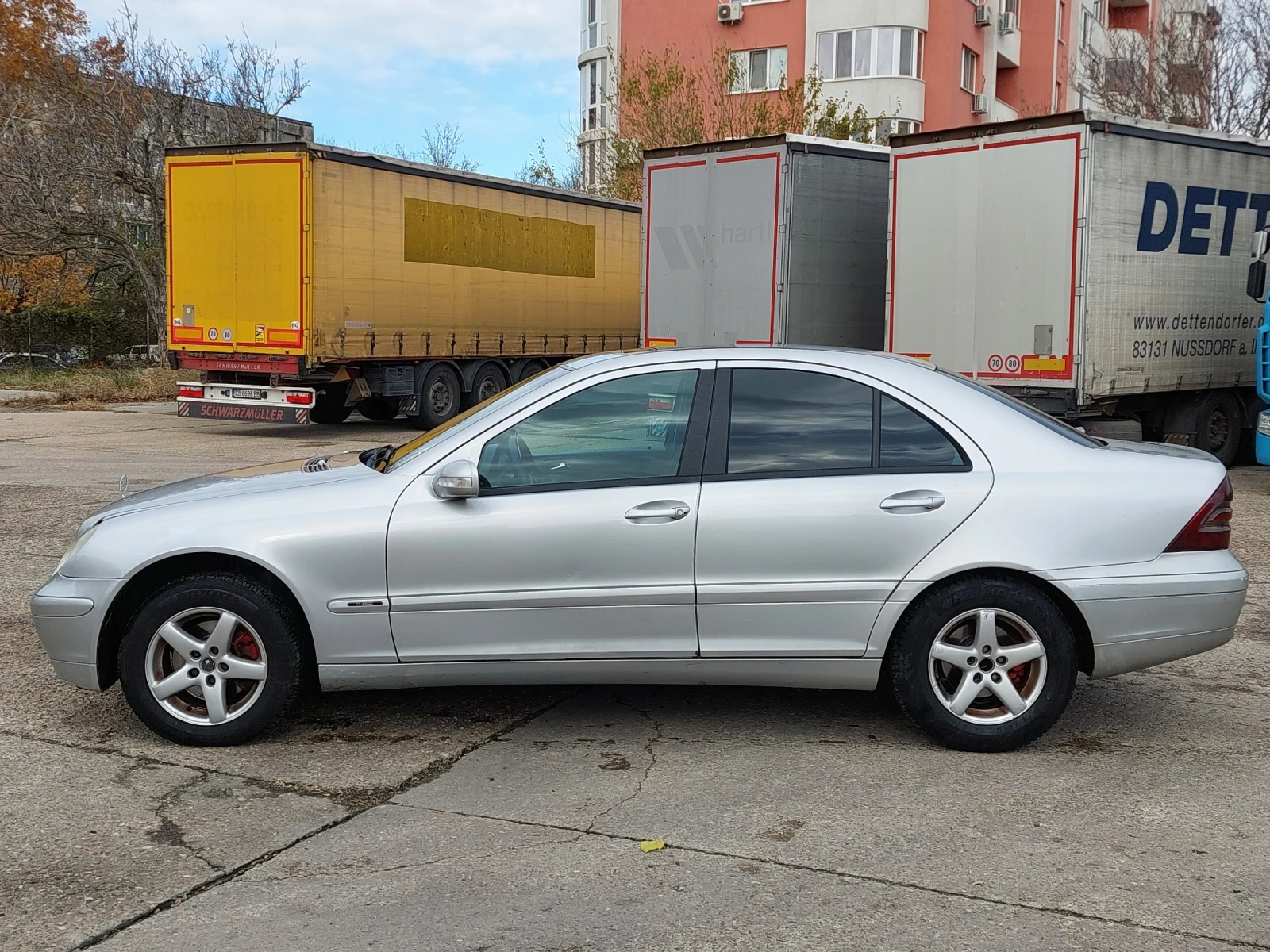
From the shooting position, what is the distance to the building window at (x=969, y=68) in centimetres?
4212

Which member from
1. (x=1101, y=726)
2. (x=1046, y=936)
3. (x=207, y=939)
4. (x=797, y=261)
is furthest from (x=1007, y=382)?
(x=207, y=939)

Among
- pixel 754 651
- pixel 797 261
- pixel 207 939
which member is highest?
pixel 797 261

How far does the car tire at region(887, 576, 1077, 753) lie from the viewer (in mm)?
4797

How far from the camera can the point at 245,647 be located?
193 inches

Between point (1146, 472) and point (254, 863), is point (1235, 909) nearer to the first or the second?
point (1146, 472)

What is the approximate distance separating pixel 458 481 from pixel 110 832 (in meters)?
1.59

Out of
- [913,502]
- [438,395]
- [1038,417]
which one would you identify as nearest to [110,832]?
[913,502]

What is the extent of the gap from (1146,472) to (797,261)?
354 inches

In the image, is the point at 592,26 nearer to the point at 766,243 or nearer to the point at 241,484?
the point at 766,243

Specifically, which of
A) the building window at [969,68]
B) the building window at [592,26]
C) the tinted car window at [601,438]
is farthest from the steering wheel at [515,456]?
the building window at [592,26]

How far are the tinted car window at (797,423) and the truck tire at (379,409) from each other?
50.2 ft

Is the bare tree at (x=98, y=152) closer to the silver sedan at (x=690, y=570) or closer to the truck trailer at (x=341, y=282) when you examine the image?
Result: the truck trailer at (x=341, y=282)

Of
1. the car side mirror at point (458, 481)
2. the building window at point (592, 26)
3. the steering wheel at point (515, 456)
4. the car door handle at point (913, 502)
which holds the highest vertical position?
the building window at point (592, 26)

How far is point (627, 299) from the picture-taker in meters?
23.3
